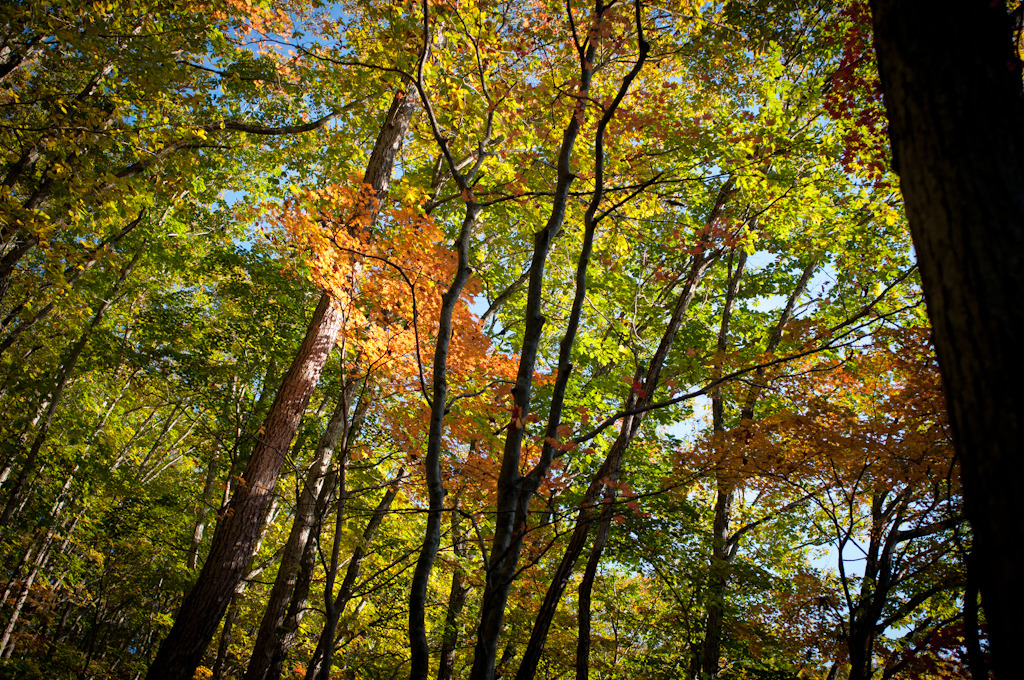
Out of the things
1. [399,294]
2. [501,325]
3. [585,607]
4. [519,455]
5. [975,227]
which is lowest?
[585,607]

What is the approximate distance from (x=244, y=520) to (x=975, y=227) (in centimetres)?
645

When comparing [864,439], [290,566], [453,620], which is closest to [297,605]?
[290,566]

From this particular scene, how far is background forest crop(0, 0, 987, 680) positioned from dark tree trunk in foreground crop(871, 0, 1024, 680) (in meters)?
0.96

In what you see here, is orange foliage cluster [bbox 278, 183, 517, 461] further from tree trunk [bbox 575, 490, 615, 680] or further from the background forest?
tree trunk [bbox 575, 490, 615, 680]

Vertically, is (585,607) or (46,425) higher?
(46,425)

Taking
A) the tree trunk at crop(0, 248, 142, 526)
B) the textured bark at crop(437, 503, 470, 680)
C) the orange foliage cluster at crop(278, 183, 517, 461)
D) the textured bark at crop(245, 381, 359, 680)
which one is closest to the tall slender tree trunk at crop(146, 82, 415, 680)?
the orange foliage cluster at crop(278, 183, 517, 461)

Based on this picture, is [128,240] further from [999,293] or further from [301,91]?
[999,293]

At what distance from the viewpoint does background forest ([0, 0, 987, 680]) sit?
14.1ft

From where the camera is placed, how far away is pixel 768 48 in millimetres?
6348

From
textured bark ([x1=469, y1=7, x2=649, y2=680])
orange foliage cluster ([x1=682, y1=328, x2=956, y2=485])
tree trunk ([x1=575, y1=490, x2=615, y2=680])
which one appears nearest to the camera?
textured bark ([x1=469, y1=7, x2=649, y2=680])

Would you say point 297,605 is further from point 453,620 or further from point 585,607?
point 585,607

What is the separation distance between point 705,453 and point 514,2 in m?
5.49

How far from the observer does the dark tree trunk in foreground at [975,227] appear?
106cm

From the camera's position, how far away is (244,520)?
5.65 meters
